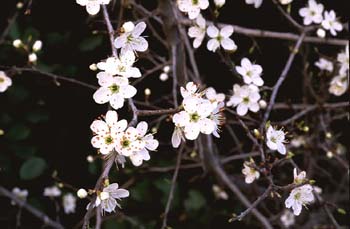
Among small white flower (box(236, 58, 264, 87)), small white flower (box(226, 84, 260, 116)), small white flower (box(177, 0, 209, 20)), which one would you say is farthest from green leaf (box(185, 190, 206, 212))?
A: small white flower (box(177, 0, 209, 20))

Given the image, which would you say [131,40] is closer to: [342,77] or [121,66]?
[121,66]

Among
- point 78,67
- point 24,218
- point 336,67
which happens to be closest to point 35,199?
point 24,218

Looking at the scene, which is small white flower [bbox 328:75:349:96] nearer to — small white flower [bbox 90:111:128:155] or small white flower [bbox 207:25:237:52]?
small white flower [bbox 207:25:237:52]

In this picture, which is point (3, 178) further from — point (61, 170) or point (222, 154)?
point (222, 154)

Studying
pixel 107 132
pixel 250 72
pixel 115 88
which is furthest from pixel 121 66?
pixel 250 72

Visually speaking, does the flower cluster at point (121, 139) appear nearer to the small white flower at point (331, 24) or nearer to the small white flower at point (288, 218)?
the small white flower at point (331, 24)

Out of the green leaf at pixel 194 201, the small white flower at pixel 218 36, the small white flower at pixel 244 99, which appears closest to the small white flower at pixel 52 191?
the green leaf at pixel 194 201
